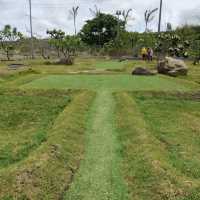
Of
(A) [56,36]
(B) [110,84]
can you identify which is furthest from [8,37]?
(B) [110,84]

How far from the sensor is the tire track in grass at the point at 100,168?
4738mm

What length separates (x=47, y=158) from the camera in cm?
555

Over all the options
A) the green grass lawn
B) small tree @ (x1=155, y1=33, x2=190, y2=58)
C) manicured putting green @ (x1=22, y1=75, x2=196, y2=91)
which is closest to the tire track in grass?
the green grass lawn

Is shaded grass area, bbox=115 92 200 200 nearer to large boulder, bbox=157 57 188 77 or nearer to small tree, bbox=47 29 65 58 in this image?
large boulder, bbox=157 57 188 77

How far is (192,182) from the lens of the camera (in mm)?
5000

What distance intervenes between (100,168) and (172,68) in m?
15.1

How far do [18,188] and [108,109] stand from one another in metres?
5.29

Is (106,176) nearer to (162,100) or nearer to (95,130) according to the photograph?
(95,130)

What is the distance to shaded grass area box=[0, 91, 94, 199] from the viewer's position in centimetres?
465

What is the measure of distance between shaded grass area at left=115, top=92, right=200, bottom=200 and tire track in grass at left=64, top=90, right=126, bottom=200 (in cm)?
18

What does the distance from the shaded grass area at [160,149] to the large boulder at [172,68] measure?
328 inches

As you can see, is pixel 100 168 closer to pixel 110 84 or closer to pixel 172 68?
pixel 110 84

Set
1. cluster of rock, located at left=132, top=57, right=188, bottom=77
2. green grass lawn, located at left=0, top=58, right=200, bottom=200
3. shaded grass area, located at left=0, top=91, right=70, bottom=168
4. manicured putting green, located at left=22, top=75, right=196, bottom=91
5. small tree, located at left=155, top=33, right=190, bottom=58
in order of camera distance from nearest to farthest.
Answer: green grass lawn, located at left=0, top=58, right=200, bottom=200
shaded grass area, located at left=0, top=91, right=70, bottom=168
manicured putting green, located at left=22, top=75, right=196, bottom=91
cluster of rock, located at left=132, top=57, right=188, bottom=77
small tree, located at left=155, top=33, right=190, bottom=58

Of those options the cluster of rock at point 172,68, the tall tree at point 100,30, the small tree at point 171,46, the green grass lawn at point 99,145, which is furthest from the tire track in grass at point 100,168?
the tall tree at point 100,30
